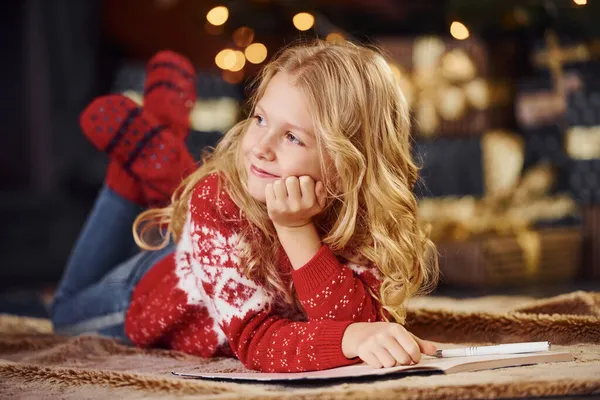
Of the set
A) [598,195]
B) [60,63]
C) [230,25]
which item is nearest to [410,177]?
[230,25]

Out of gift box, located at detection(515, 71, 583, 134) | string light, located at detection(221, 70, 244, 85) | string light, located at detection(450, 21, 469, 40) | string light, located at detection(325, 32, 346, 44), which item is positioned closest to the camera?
string light, located at detection(325, 32, 346, 44)

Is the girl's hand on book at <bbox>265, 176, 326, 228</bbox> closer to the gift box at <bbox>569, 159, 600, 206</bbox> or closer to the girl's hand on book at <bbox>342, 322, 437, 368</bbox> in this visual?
the girl's hand on book at <bbox>342, 322, 437, 368</bbox>

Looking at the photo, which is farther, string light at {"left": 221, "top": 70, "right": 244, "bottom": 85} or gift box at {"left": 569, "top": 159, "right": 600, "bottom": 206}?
string light at {"left": 221, "top": 70, "right": 244, "bottom": 85}

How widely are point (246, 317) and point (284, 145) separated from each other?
220mm

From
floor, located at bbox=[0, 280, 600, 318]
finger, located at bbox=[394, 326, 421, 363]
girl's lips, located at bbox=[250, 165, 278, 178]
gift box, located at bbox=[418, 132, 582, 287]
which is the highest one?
girl's lips, located at bbox=[250, 165, 278, 178]

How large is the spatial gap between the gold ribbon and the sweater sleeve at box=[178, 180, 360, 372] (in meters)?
1.64

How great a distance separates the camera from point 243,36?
245 centimetres

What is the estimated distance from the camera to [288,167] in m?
1.02

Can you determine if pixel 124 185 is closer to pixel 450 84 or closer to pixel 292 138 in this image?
pixel 292 138

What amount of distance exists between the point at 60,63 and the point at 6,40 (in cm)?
20

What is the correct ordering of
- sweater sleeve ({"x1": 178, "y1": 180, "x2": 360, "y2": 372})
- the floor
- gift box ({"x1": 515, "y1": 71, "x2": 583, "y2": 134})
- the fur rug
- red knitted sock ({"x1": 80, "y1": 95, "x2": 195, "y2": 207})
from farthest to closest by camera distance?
gift box ({"x1": 515, "y1": 71, "x2": 583, "y2": 134})
the floor
red knitted sock ({"x1": 80, "y1": 95, "x2": 195, "y2": 207})
sweater sleeve ({"x1": 178, "y1": 180, "x2": 360, "y2": 372})
the fur rug

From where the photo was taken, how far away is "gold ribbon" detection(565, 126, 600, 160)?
2.46 metres

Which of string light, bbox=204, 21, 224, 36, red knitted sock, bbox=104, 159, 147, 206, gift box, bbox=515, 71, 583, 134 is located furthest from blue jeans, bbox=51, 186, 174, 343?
gift box, bbox=515, 71, 583, 134

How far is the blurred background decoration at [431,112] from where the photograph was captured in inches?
89.4
